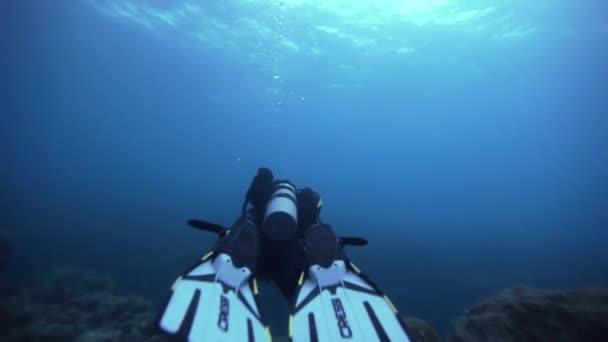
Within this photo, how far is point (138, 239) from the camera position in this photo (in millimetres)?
14680

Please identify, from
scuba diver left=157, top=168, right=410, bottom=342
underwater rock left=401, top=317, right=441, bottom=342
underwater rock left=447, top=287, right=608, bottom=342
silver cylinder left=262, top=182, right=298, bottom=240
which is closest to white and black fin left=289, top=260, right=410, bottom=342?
scuba diver left=157, top=168, right=410, bottom=342

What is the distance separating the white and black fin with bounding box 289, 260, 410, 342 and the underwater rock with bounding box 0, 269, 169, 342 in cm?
340

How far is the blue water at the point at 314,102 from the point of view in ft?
45.7

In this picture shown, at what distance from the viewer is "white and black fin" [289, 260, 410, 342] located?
252 cm

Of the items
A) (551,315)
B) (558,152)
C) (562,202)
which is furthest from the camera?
(562,202)

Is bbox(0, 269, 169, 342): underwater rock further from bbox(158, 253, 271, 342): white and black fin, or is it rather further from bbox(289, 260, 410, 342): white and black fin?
bbox(289, 260, 410, 342): white and black fin

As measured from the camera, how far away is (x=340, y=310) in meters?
2.73

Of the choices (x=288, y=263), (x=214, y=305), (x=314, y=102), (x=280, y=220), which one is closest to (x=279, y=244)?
(x=288, y=263)

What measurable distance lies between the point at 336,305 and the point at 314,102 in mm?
40575

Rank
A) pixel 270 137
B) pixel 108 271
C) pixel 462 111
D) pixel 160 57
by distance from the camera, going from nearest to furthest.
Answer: pixel 108 271, pixel 160 57, pixel 462 111, pixel 270 137

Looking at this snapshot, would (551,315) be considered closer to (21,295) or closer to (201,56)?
(21,295)

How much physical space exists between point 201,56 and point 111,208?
16269 millimetres

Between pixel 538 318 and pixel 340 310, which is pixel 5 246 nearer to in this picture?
pixel 340 310

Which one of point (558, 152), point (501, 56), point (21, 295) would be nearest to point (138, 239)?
point (21, 295)
